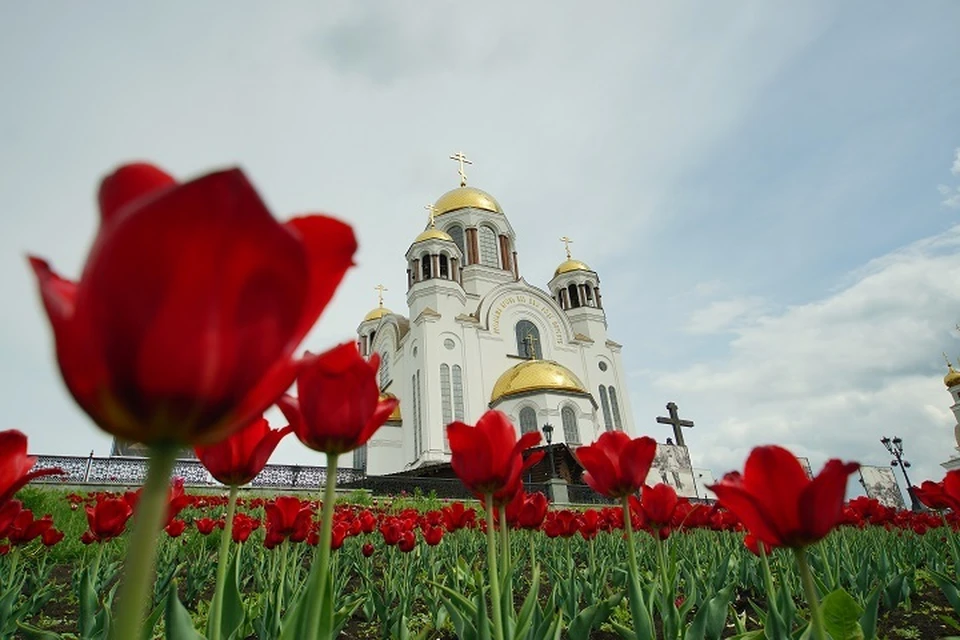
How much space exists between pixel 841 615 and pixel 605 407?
92.4 ft

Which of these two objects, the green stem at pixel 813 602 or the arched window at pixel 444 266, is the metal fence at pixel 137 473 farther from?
the green stem at pixel 813 602

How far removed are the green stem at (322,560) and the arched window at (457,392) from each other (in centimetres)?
2370

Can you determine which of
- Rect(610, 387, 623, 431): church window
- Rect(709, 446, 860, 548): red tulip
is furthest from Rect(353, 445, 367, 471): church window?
Rect(709, 446, 860, 548): red tulip

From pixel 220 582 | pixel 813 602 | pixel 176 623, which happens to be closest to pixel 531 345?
pixel 220 582

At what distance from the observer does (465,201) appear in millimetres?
33812

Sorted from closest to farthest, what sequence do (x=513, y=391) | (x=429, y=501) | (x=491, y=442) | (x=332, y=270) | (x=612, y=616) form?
(x=332, y=270) → (x=491, y=442) → (x=612, y=616) → (x=429, y=501) → (x=513, y=391)

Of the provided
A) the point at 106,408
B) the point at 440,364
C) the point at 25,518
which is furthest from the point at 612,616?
A: the point at 440,364

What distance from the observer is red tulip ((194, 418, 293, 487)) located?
1.25m

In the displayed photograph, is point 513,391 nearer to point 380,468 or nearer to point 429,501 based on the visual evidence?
point 380,468

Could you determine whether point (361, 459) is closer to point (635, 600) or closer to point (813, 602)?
point (635, 600)

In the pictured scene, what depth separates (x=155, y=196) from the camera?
1.38 ft

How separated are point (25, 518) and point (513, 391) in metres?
21.7

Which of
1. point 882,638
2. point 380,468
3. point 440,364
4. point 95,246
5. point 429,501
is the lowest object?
point 882,638

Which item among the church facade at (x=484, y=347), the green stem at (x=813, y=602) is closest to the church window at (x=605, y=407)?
the church facade at (x=484, y=347)
